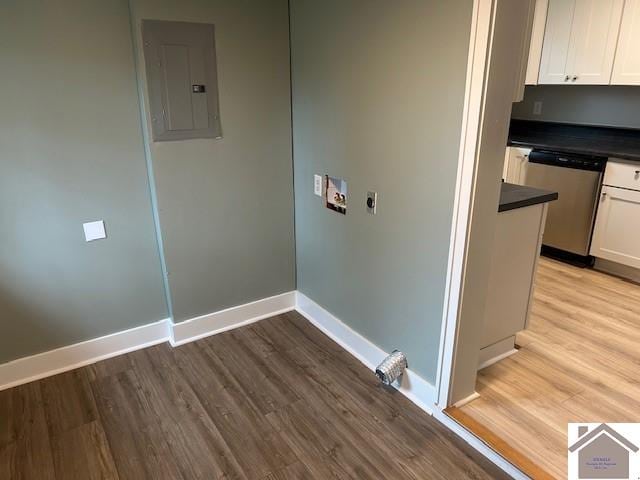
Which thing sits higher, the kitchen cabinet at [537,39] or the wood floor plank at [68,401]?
the kitchen cabinet at [537,39]

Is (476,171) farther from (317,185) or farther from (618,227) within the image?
(618,227)

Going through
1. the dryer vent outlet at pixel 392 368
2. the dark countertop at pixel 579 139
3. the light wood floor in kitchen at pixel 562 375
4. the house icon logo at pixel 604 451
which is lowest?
the house icon logo at pixel 604 451

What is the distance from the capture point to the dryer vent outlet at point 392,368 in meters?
2.22

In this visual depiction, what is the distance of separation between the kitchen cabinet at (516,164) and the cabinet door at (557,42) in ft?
2.10

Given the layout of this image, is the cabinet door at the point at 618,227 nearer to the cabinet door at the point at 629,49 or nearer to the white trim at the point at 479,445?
the cabinet door at the point at 629,49

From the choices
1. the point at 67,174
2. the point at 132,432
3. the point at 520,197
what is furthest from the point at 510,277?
the point at 67,174

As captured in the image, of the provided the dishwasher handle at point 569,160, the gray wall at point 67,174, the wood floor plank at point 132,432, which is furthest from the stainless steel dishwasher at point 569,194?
the wood floor plank at point 132,432

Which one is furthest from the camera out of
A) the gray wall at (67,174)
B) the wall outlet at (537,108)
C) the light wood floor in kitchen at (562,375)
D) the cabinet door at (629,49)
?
the wall outlet at (537,108)

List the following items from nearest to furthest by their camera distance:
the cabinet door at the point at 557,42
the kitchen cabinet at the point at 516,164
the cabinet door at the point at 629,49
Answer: the cabinet door at the point at 629,49
the cabinet door at the point at 557,42
the kitchen cabinet at the point at 516,164

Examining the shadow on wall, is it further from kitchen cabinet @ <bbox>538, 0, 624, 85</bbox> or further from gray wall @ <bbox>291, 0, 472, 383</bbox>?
kitchen cabinet @ <bbox>538, 0, 624, 85</bbox>

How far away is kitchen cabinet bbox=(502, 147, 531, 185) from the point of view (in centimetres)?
397

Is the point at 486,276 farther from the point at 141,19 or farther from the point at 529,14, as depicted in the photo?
the point at 141,19

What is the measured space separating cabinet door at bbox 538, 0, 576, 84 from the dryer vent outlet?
3.00 metres

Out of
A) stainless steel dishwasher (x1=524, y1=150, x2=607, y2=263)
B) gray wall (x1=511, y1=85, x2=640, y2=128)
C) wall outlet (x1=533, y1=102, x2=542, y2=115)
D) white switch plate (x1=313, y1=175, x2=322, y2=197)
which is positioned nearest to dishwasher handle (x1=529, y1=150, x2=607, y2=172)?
stainless steel dishwasher (x1=524, y1=150, x2=607, y2=263)
